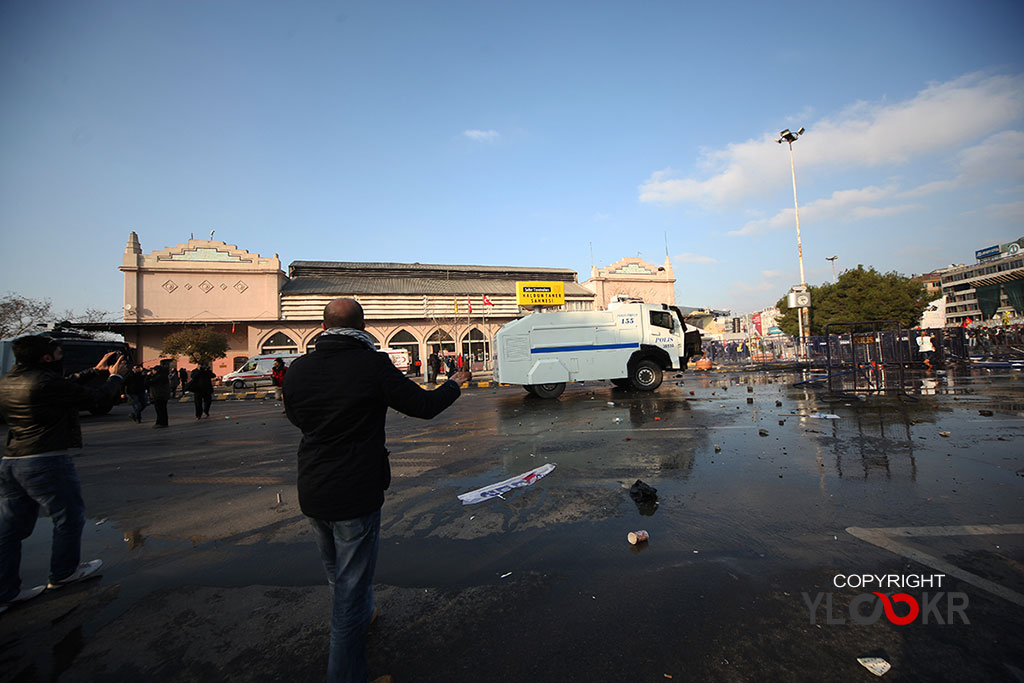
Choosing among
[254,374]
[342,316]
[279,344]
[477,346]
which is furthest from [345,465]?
[477,346]

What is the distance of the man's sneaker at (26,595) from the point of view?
116 inches

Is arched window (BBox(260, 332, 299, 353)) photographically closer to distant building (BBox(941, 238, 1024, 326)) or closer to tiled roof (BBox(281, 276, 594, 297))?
tiled roof (BBox(281, 276, 594, 297))

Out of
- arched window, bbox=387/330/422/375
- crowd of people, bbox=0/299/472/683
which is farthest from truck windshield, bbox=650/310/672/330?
arched window, bbox=387/330/422/375

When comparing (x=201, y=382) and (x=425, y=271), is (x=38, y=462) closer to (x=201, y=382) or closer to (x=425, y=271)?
(x=201, y=382)

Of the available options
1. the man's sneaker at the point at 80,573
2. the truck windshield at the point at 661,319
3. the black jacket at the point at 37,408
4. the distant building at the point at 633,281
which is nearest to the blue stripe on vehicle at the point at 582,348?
the truck windshield at the point at 661,319

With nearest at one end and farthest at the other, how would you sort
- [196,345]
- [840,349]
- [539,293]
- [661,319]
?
[661,319]
[840,349]
[196,345]
[539,293]

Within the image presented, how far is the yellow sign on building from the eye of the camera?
3048cm

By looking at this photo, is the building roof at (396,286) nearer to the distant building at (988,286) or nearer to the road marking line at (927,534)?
the road marking line at (927,534)

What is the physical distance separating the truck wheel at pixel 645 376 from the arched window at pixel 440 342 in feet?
88.3

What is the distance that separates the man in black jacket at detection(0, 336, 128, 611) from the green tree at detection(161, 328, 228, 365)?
31.9 meters

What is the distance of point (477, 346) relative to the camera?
139 feet

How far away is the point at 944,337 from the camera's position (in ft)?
70.1

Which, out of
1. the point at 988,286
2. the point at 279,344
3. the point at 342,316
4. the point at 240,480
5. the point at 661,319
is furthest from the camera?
the point at 988,286

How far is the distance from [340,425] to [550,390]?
12.0 meters
